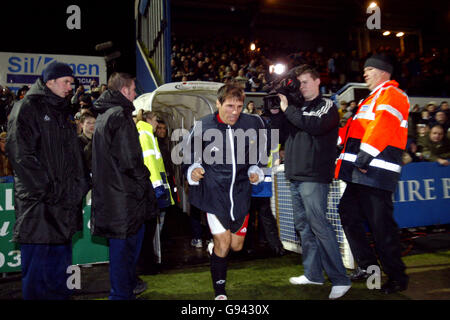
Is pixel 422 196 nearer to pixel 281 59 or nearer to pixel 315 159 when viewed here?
pixel 315 159

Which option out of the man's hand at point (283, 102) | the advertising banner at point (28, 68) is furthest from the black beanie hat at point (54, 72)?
the advertising banner at point (28, 68)

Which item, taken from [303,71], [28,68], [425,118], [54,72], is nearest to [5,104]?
[54,72]

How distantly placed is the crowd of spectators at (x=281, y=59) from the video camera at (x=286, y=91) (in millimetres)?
10085

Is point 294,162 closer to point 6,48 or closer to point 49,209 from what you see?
point 49,209

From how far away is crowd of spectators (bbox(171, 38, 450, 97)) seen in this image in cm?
1399

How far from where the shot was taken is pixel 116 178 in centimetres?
280

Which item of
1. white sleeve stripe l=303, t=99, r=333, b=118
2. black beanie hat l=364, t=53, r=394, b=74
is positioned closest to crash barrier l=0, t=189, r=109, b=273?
white sleeve stripe l=303, t=99, r=333, b=118

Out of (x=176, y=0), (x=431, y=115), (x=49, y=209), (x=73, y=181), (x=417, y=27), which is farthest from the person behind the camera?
(x=417, y=27)

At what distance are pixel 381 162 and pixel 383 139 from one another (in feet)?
0.70

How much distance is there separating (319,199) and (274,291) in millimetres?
1073

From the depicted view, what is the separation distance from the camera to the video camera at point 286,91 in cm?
325

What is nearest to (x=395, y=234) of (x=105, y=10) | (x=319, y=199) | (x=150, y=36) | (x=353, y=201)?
(x=353, y=201)

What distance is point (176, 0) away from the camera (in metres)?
18.6

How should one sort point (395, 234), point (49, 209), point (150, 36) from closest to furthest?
1. point (49, 209)
2. point (395, 234)
3. point (150, 36)
